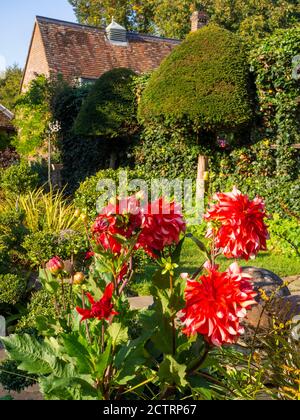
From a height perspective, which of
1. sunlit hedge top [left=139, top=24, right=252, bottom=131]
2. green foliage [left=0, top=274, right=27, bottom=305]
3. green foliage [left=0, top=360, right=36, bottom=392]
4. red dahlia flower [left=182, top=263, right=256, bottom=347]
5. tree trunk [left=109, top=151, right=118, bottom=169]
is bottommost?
green foliage [left=0, top=360, right=36, bottom=392]

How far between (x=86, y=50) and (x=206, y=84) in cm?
1324

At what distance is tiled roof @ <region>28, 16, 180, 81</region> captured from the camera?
21234mm

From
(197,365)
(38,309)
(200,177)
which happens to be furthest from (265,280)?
(200,177)

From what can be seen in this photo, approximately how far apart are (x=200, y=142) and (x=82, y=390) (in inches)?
373

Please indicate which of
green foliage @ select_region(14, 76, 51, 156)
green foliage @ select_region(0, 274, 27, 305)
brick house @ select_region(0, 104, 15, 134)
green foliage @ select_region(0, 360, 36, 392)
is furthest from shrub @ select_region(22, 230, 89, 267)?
brick house @ select_region(0, 104, 15, 134)

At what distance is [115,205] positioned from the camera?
7.12 feet

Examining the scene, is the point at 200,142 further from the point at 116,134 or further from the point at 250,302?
the point at 250,302

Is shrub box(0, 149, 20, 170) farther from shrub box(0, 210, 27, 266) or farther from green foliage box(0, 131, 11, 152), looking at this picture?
shrub box(0, 210, 27, 266)

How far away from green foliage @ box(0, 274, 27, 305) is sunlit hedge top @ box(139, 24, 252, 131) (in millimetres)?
5675

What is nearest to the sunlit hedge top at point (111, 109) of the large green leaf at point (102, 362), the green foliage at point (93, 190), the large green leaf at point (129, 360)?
the green foliage at point (93, 190)

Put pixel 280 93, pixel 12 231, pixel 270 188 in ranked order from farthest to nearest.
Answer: pixel 270 188
pixel 280 93
pixel 12 231

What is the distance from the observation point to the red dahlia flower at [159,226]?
7.08 feet

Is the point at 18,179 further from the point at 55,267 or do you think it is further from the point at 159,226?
the point at 159,226

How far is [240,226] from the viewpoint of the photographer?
6.78 ft
